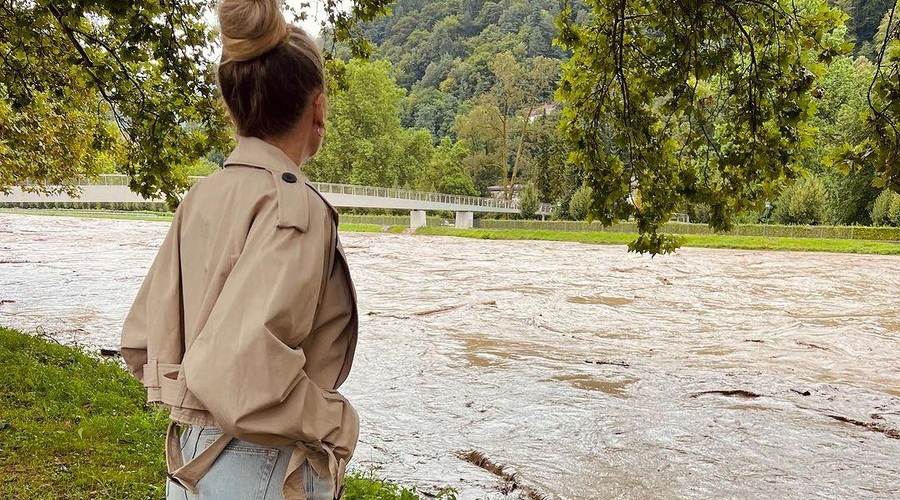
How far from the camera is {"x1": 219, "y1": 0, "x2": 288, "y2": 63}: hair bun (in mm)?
1520

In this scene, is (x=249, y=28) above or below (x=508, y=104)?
below

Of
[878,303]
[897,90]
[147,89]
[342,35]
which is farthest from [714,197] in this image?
[878,303]

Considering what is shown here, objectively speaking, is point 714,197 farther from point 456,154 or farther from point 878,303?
point 456,154

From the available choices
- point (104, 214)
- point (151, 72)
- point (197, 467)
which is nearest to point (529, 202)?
point (104, 214)

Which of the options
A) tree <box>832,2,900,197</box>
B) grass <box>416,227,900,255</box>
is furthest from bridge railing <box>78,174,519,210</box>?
tree <box>832,2,900,197</box>

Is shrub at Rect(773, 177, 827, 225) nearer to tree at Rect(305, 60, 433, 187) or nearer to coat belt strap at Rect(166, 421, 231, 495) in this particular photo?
tree at Rect(305, 60, 433, 187)

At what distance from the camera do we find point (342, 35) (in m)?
6.68

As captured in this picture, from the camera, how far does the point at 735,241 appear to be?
41156 mm

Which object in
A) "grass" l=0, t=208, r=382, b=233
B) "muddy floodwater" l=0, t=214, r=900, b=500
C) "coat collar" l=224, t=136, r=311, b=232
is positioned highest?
"coat collar" l=224, t=136, r=311, b=232

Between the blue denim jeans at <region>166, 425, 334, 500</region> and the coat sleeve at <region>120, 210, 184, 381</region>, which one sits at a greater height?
the coat sleeve at <region>120, 210, 184, 381</region>

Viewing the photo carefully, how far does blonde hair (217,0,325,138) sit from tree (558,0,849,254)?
14.5 feet

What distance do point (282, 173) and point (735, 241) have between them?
42618 mm

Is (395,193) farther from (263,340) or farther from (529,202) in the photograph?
(263,340)

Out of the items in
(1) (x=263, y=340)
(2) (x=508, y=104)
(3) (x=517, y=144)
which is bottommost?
(1) (x=263, y=340)
